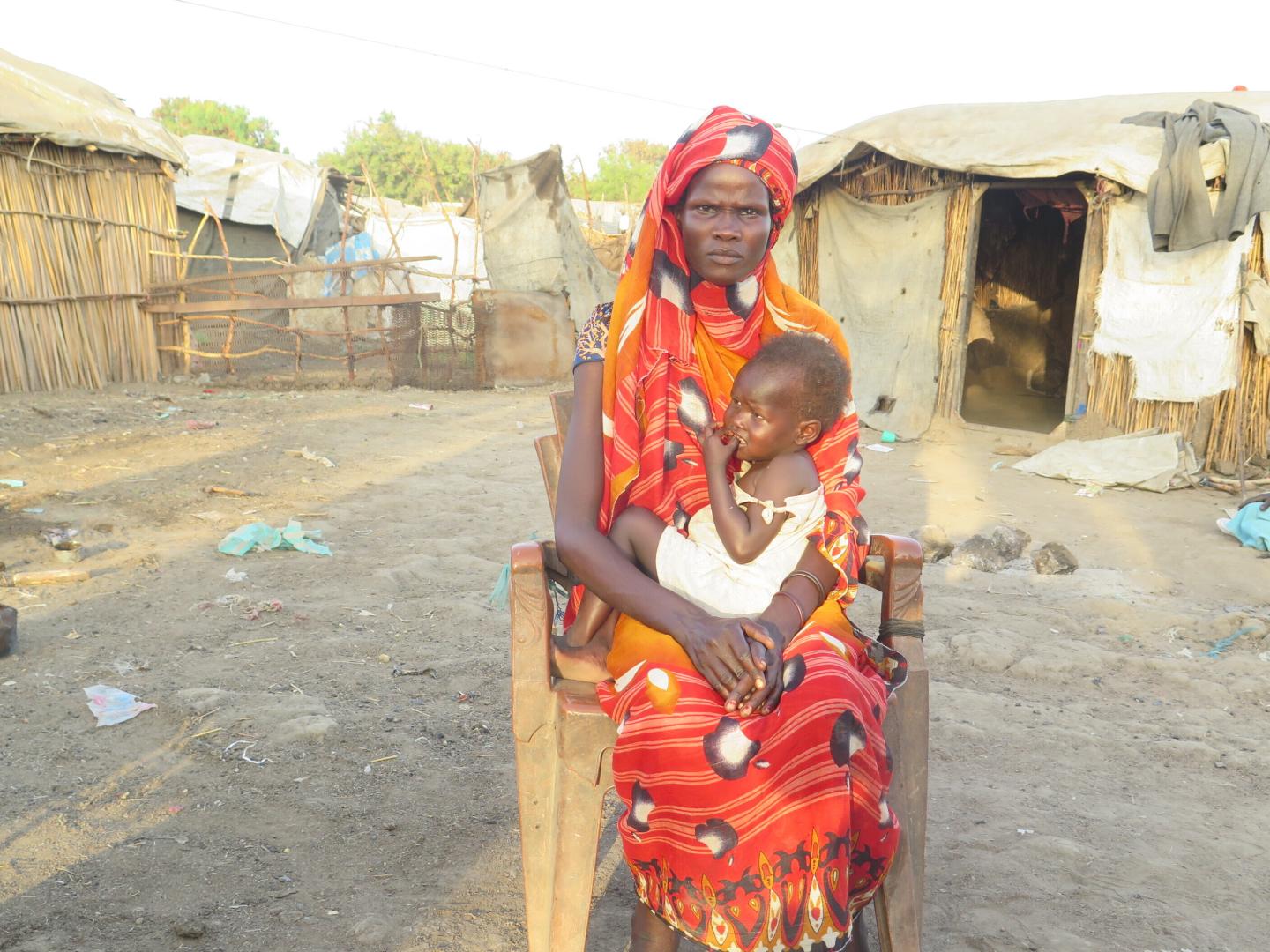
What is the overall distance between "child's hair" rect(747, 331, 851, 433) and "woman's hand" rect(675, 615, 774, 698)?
50cm

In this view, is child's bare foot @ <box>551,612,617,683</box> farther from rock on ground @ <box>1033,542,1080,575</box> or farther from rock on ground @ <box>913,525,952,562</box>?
rock on ground @ <box>1033,542,1080,575</box>

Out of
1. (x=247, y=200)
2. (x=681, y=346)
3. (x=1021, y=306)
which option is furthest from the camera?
(x=247, y=200)

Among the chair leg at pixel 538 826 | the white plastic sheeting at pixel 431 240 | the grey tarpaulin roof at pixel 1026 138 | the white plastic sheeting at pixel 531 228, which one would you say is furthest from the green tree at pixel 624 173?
the chair leg at pixel 538 826

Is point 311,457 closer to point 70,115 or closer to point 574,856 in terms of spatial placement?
point 70,115

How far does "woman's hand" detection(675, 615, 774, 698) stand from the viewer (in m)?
1.72

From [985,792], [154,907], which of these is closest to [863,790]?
[985,792]

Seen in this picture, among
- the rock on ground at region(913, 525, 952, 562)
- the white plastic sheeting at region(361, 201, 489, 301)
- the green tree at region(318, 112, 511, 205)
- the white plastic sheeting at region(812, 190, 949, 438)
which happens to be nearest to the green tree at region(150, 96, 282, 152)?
the green tree at region(318, 112, 511, 205)

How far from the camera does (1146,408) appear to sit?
8.25m

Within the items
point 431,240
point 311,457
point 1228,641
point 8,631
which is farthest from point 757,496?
point 431,240

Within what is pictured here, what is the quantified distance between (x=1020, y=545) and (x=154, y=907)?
461 centimetres

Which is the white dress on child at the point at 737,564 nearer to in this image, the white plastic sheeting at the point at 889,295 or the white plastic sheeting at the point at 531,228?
the white plastic sheeting at the point at 889,295

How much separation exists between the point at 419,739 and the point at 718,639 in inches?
63.7

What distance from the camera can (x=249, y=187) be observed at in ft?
52.2

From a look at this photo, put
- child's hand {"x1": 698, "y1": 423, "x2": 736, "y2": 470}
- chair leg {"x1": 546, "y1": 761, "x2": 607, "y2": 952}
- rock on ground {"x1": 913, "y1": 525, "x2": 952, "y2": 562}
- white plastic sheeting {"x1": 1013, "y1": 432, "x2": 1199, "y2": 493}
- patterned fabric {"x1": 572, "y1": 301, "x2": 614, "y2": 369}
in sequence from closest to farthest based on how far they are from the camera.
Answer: chair leg {"x1": 546, "y1": 761, "x2": 607, "y2": 952} → child's hand {"x1": 698, "y1": 423, "x2": 736, "y2": 470} → patterned fabric {"x1": 572, "y1": 301, "x2": 614, "y2": 369} → rock on ground {"x1": 913, "y1": 525, "x2": 952, "y2": 562} → white plastic sheeting {"x1": 1013, "y1": 432, "x2": 1199, "y2": 493}
